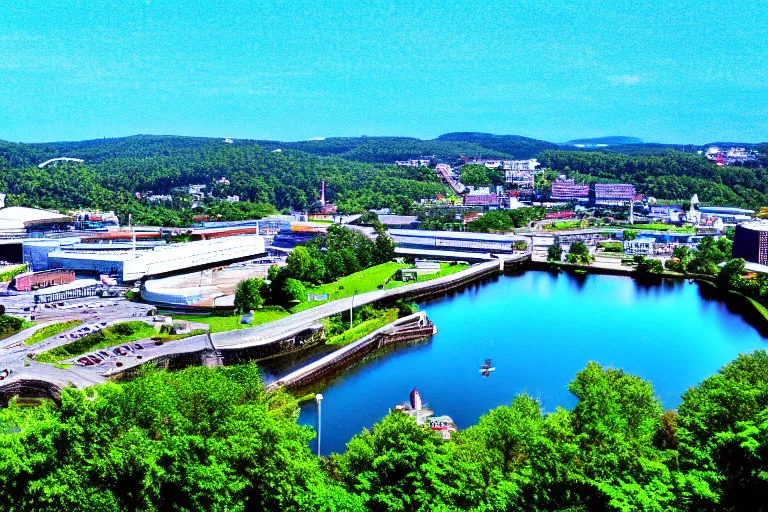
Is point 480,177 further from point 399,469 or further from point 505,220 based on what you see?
point 399,469

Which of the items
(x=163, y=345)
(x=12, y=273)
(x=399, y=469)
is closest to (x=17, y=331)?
(x=163, y=345)

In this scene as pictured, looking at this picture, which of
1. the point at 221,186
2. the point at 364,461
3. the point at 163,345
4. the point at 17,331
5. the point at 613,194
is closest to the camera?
the point at 364,461

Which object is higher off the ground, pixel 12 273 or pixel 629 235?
pixel 629 235

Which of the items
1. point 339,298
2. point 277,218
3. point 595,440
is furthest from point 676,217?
point 595,440

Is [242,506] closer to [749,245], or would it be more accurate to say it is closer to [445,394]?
[445,394]

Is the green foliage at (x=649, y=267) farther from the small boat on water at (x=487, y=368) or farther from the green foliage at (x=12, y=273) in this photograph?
the green foliage at (x=12, y=273)

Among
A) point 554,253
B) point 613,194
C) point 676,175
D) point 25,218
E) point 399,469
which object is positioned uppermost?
point 676,175
